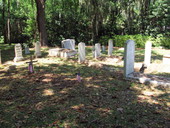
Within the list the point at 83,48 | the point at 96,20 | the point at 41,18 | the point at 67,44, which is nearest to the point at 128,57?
the point at 83,48

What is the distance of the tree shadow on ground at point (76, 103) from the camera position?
342 centimetres

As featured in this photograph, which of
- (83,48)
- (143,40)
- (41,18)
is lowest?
(83,48)

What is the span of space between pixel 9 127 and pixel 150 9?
18.7 m

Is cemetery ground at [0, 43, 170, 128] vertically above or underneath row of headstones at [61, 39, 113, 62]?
underneath

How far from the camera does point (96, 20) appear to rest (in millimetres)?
18625

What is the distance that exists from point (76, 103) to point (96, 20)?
1550 centimetres

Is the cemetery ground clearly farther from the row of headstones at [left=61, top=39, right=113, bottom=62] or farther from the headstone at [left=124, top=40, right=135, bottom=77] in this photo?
the row of headstones at [left=61, top=39, right=113, bottom=62]

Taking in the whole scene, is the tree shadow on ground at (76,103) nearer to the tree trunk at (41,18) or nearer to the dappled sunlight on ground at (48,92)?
the dappled sunlight on ground at (48,92)

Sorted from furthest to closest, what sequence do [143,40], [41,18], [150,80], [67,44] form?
[143,40] < [41,18] < [67,44] < [150,80]

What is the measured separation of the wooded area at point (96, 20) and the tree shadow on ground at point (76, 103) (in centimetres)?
1263

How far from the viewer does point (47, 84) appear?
5824mm

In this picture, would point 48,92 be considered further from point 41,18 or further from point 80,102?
point 41,18

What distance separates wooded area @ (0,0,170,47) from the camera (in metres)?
18.1

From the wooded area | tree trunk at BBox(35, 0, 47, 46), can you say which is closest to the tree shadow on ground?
tree trunk at BBox(35, 0, 47, 46)
